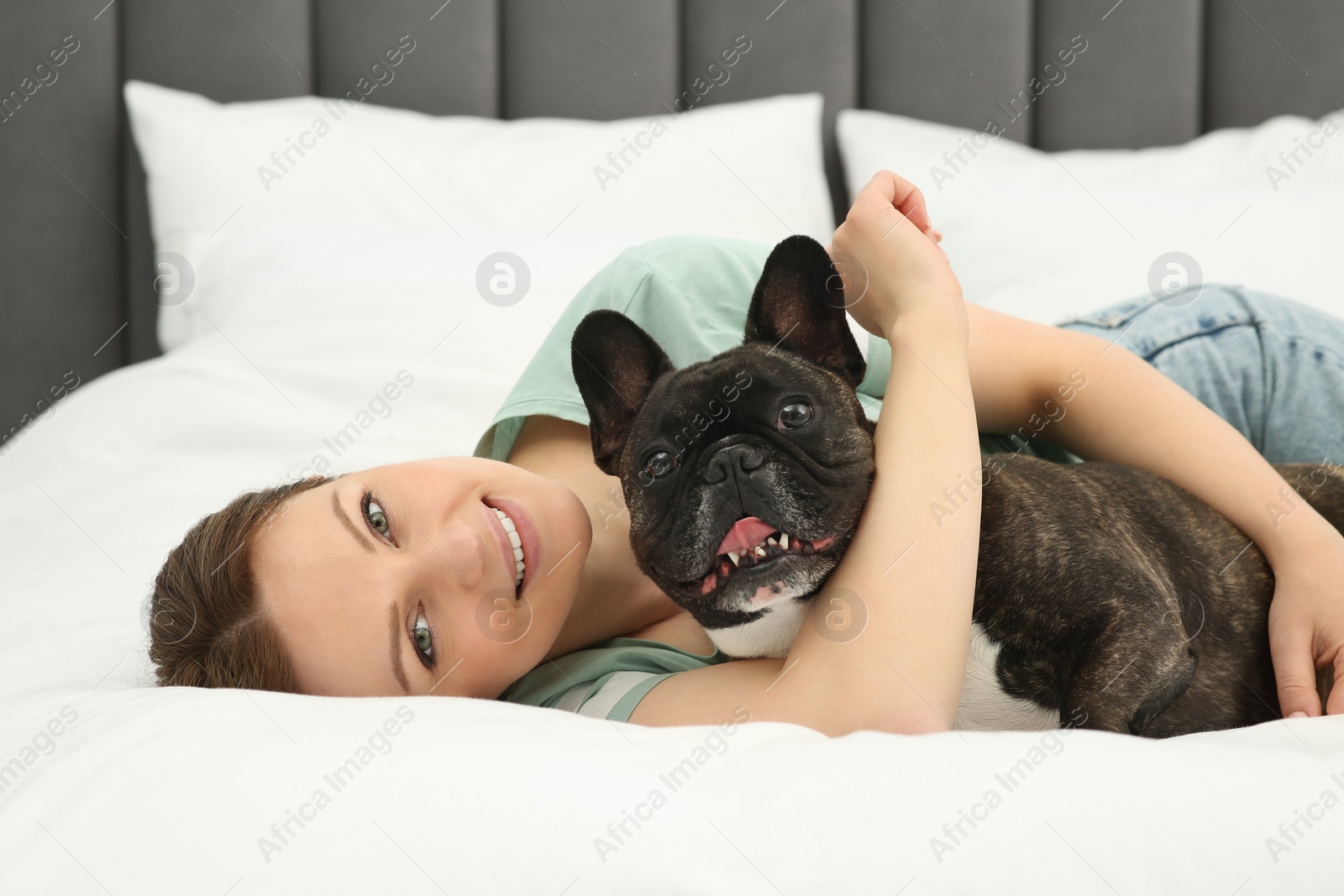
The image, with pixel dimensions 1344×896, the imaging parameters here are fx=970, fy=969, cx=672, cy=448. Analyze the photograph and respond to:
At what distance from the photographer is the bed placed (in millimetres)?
827

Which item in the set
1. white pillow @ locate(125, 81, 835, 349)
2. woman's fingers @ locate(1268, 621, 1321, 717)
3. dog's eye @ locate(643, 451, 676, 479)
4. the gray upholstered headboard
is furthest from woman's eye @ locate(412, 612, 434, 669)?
the gray upholstered headboard

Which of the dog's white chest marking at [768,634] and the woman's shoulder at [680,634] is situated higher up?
the dog's white chest marking at [768,634]

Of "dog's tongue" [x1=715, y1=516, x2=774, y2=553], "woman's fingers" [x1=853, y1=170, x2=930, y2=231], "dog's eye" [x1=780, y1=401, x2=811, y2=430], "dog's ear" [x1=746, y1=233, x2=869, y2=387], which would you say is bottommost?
"dog's tongue" [x1=715, y1=516, x2=774, y2=553]

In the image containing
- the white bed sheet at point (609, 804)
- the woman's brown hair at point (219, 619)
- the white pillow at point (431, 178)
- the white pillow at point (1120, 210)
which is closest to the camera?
the white bed sheet at point (609, 804)

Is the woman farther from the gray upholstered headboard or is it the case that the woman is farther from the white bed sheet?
the gray upholstered headboard

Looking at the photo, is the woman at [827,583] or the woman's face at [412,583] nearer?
the woman at [827,583]

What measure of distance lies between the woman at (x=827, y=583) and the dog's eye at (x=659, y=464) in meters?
0.25

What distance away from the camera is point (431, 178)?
298 cm

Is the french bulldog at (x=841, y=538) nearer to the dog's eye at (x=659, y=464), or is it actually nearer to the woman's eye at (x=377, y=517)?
the dog's eye at (x=659, y=464)

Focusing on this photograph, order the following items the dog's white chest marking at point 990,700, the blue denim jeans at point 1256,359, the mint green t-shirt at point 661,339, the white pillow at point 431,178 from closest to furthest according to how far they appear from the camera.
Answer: the dog's white chest marking at point 990,700, the mint green t-shirt at point 661,339, the blue denim jeans at point 1256,359, the white pillow at point 431,178

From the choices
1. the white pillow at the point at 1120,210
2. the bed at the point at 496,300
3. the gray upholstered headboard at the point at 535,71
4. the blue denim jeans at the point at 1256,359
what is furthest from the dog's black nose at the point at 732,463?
the gray upholstered headboard at the point at 535,71

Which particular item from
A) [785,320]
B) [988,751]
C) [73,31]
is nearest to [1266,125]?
[785,320]

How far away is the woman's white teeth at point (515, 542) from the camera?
4.83ft

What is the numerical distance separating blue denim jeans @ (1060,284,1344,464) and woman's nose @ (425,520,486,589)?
1.33 m
